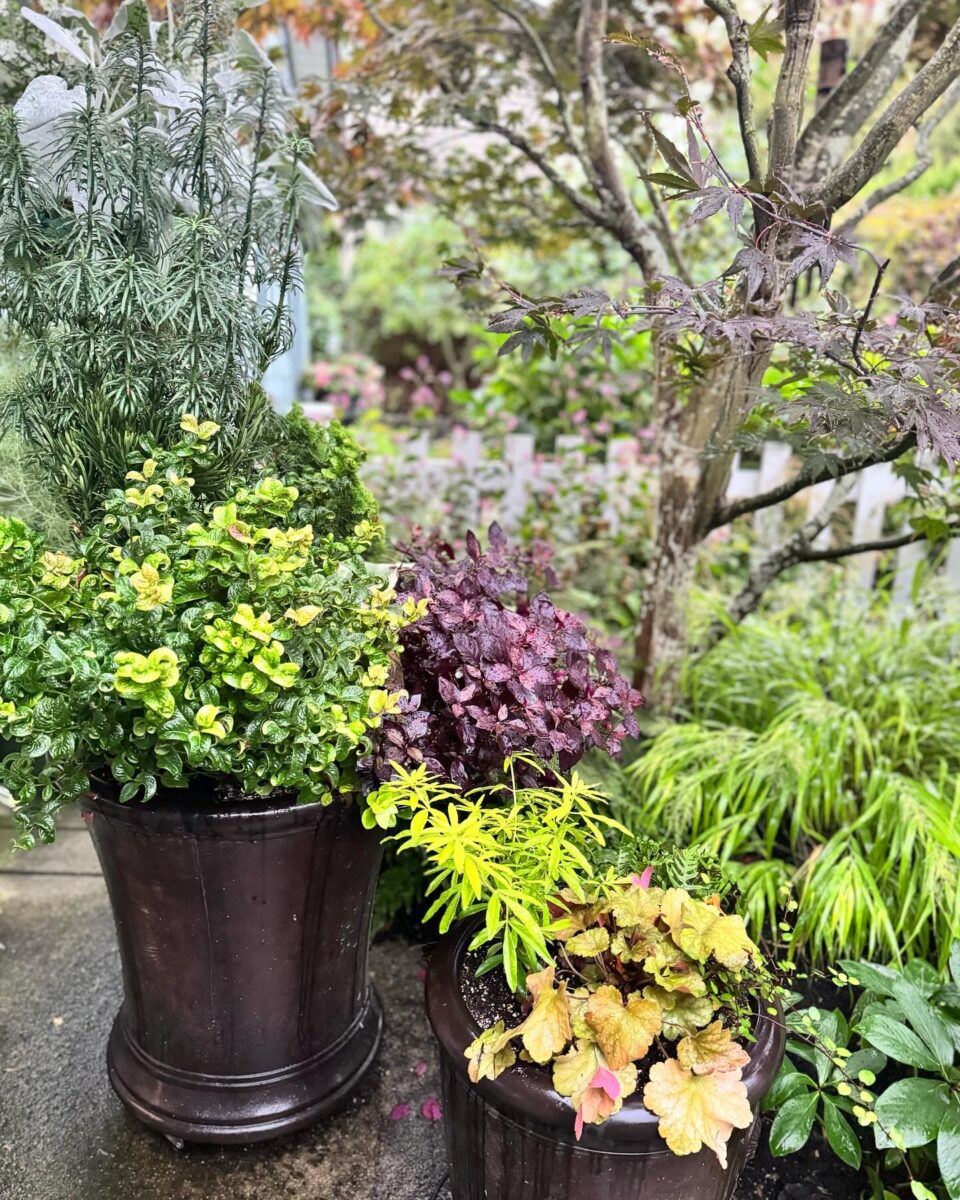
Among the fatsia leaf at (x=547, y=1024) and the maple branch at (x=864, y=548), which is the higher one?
the maple branch at (x=864, y=548)

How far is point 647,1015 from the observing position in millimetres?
1227

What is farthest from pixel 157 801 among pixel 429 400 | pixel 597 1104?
pixel 429 400

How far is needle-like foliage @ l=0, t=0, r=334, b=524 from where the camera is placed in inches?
62.5

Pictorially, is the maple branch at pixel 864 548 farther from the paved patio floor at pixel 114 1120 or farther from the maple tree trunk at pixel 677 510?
the paved patio floor at pixel 114 1120

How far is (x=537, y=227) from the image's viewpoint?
3.69 m

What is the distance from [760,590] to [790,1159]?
4.88ft

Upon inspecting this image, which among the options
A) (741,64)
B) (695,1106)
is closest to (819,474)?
(741,64)

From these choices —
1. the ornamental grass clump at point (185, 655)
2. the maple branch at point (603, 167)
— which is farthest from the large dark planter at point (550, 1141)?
the maple branch at point (603, 167)

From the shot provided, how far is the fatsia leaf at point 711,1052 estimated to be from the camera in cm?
121

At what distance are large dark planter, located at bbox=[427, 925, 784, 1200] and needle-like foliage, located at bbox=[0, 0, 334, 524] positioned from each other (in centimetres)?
116

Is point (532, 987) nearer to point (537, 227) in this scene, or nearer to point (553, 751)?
point (553, 751)

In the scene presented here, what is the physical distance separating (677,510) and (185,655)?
63.0 inches

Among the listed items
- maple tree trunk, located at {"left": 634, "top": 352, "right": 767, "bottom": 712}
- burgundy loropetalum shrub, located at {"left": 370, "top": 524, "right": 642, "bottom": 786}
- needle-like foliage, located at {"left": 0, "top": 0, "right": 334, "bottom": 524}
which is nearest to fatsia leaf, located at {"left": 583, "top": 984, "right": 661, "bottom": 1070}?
burgundy loropetalum shrub, located at {"left": 370, "top": 524, "right": 642, "bottom": 786}

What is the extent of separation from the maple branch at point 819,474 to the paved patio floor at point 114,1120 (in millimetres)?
1468
